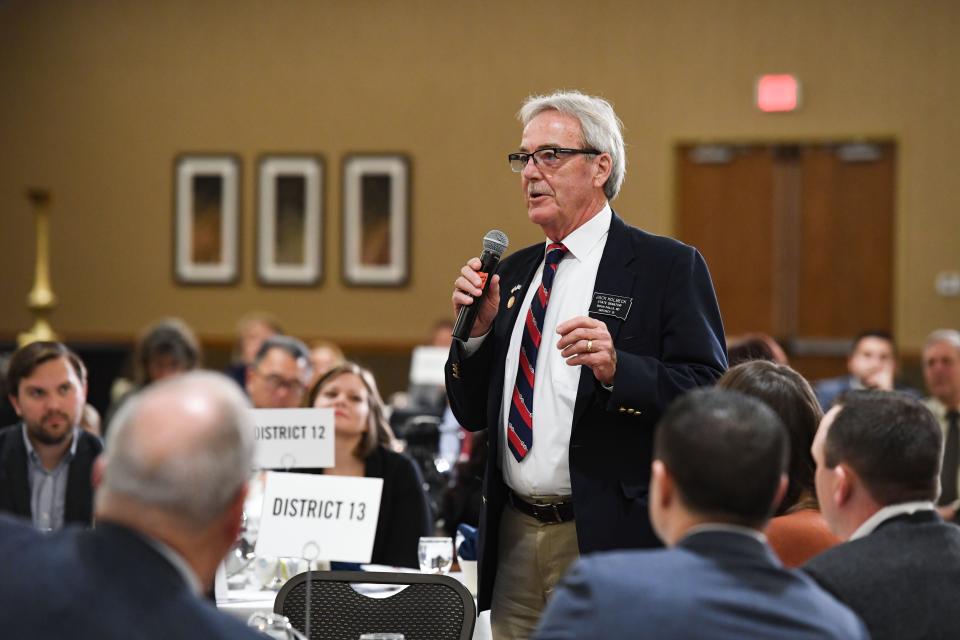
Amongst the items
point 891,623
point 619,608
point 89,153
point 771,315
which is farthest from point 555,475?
point 89,153

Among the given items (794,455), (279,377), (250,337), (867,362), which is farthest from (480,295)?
(250,337)

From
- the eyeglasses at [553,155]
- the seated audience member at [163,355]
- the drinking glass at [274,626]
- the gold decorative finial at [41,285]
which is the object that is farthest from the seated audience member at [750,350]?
the gold decorative finial at [41,285]

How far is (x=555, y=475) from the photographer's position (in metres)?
2.64

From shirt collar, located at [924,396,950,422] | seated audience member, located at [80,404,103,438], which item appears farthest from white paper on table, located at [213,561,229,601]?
shirt collar, located at [924,396,950,422]

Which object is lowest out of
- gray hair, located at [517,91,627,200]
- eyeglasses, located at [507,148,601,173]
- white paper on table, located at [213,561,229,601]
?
white paper on table, located at [213,561,229,601]

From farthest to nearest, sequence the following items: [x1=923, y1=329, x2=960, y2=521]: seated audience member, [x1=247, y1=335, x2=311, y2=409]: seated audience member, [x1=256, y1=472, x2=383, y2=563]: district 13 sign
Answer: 1. [x1=923, y1=329, x2=960, y2=521]: seated audience member
2. [x1=247, y1=335, x2=311, y2=409]: seated audience member
3. [x1=256, y1=472, x2=383, y2=563]: district 13 sign

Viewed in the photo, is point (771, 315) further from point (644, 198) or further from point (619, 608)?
point (619, 608)

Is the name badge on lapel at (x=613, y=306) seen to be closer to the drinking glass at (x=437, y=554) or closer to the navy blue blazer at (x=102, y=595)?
the drinking glass at (x=437, y=554)

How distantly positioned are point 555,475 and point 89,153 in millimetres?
8641

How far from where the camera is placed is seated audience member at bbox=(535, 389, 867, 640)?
148cm

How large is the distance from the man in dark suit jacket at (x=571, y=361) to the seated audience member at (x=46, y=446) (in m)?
1.83

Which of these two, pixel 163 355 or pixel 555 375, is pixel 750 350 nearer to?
pixel 555 375

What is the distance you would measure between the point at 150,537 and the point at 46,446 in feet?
9.93

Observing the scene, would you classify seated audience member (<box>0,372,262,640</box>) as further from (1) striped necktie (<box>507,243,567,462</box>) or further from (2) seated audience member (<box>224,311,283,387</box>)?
(2) seated audience member (<box>224,311,283,387</box>)
